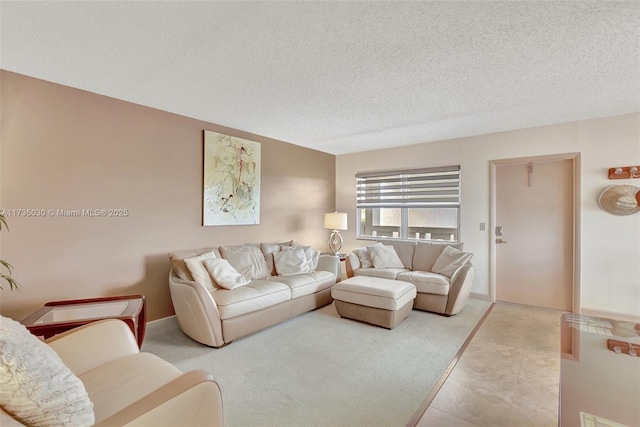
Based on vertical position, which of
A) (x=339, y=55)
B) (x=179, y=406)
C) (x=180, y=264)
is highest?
(x=339, y=55)

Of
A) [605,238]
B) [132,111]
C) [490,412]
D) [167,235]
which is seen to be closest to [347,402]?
[490,412]

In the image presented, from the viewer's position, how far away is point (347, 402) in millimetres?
1958

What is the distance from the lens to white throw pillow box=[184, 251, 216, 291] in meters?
2.99

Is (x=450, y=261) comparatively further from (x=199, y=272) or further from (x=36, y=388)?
(x=36, y=388)

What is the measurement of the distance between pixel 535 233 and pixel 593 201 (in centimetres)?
73

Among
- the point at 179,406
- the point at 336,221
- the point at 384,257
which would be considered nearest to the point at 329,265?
the point at 384,257

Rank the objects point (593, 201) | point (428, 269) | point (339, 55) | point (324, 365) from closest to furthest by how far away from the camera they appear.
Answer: point (339, 55) → point (324, 365) → point (593, 201) → point (428, 269)

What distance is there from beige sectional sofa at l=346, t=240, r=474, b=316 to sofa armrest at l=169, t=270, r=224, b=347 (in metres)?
2.14

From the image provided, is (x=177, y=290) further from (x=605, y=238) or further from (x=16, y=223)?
(x=605, y=238)

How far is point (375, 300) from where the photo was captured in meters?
3.24

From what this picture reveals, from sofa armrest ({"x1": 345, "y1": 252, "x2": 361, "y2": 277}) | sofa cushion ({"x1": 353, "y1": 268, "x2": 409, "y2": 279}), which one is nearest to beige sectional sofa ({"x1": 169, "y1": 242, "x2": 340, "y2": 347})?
sofa armrest ({"x1": 345, "y1": 252, "x2": 361, "y2": 277})

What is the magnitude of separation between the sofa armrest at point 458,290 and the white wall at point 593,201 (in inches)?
34.4

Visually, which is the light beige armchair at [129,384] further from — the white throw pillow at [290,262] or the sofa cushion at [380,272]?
the sofa cushion at [380,272]

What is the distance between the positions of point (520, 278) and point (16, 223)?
5.72 meters
